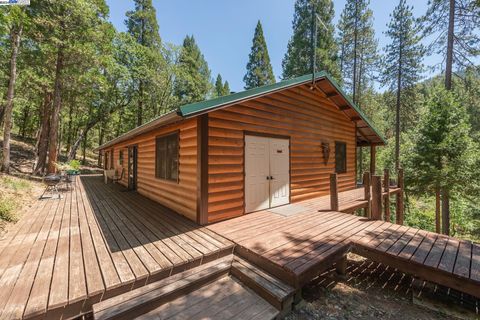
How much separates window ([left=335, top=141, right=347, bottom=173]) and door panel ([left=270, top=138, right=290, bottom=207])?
296 cm

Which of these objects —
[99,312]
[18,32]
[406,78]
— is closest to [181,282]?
[99,312]

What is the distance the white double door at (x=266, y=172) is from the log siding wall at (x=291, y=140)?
0.19 meters

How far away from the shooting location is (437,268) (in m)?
2.68

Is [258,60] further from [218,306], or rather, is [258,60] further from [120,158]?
[218,306]

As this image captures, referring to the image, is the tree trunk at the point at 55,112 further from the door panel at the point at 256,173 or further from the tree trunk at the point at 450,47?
the tree trunk at the point at 450,47

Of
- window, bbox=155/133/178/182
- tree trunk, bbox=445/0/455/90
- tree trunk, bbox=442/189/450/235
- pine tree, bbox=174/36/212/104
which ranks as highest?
pine tree, bbox=174/36/212/104

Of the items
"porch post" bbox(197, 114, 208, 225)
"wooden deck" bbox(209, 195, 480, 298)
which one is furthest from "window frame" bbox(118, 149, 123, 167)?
"wooden deck" bbox(209, 195, 480, 298)

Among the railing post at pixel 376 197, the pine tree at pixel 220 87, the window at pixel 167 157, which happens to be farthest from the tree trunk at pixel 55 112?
the pine tree at pixel 220 87

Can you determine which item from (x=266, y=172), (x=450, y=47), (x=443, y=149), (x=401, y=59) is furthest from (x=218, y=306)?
(x=401, y=59)

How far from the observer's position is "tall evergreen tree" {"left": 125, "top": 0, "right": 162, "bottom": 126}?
1653cm

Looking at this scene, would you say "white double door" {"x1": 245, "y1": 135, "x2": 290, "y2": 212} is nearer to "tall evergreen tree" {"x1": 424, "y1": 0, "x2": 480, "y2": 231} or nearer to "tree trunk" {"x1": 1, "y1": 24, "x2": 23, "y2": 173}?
"tall evergreen tree" {"x1": 424, "y1": 0, "x2": 480, "y2": 231}

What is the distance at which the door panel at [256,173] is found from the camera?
4852 millimetres

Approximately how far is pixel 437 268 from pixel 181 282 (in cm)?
329

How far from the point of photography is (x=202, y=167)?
13.3 feet
